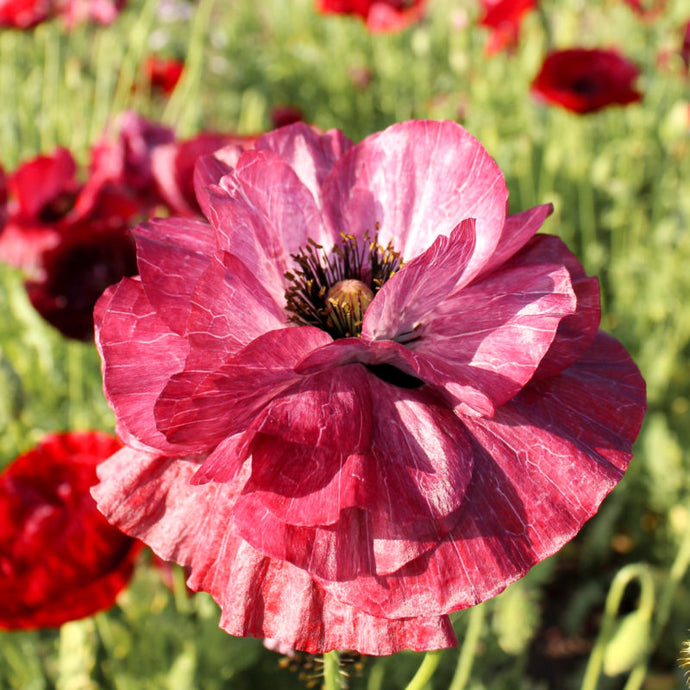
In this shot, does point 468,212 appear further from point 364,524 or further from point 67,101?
point 67,101

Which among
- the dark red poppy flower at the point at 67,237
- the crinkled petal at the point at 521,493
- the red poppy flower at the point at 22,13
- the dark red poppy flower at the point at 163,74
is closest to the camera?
the crinkled petal at the point at 521,493

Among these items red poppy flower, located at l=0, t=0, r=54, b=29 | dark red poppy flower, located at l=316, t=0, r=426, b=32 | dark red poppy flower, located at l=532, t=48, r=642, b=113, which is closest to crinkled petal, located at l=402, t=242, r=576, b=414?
dark red poppy flower, located at l=532, t=48, r=642, b=113

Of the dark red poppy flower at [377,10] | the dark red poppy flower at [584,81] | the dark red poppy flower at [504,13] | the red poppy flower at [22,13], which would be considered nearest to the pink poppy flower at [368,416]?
the dark red poppy flower at [584,81]

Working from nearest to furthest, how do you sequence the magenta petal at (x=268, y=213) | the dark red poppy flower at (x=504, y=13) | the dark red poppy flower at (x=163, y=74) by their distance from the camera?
the magenta petal at (x=268, y=213)
the dark red poppy flower at (x=504, y=13)
the dark red poppy flower at (x=163, y=74)

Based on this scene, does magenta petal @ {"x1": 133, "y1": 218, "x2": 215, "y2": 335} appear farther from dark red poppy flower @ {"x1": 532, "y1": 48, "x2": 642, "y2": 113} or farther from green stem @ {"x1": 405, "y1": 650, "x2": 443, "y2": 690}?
dark red poppy flower @ {"x1": 532, "y1": 48, "x2": 642, "y2": 113}

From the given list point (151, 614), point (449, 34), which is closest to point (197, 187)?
point (151, 614)

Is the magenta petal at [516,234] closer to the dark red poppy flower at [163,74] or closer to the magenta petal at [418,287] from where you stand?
the magenta petal at [418,287]
